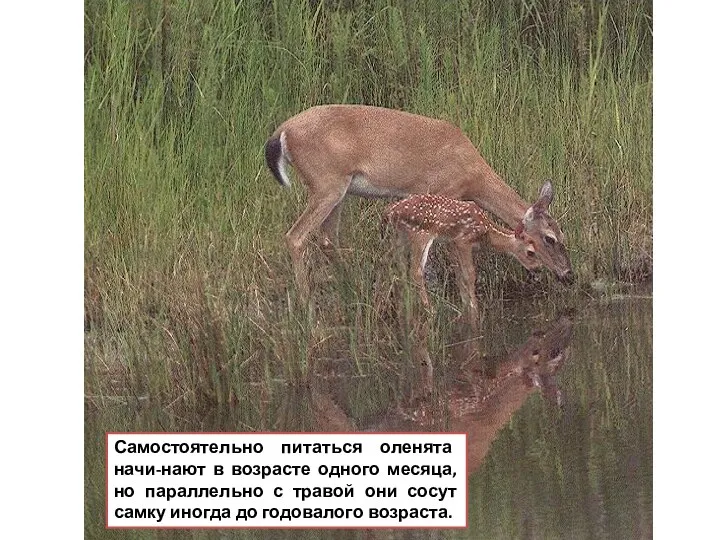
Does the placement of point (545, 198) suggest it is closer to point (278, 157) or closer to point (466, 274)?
point (466, 274)

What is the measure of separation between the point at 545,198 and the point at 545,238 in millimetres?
192

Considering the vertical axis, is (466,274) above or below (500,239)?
below

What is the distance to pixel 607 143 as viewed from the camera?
22.2 feet

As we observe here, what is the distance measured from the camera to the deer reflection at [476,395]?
5.44 metres

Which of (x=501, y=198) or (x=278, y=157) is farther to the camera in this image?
(x=501, y=198)

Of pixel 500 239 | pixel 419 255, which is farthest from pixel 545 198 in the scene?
pixel 419 255

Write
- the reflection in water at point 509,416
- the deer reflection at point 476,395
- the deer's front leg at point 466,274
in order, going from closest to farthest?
the reflection in water at point 509,416, the deer reflection at point 476,395, the deer's front leg at point 466,274

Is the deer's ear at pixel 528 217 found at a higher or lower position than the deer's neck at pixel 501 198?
lower

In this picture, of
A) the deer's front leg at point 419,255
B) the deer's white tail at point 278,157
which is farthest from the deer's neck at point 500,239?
the deer's white tail at point 278,157

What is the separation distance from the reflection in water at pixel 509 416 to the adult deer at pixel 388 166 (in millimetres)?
711

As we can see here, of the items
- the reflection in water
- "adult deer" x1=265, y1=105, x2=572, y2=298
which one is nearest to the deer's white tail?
"adult deer" x1=265, y1=105, x2=572, y2=298

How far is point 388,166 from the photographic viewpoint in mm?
7004

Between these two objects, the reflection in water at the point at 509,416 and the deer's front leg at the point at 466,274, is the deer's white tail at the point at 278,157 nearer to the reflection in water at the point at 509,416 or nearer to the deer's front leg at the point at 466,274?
the deer's front leg at the point at 466,274

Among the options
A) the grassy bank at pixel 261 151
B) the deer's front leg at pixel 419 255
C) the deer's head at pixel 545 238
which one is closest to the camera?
the grassy bank at pixel 261 151
